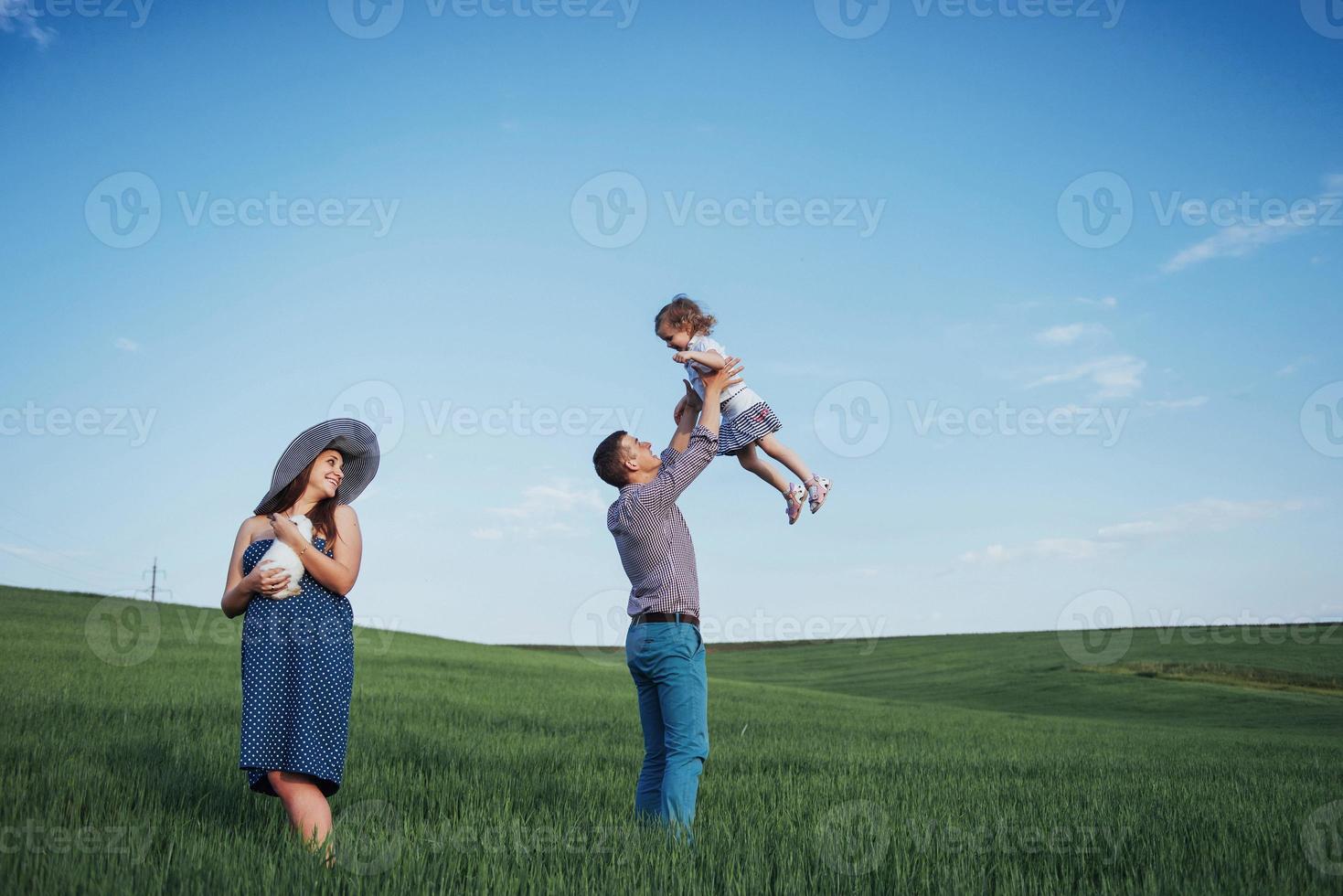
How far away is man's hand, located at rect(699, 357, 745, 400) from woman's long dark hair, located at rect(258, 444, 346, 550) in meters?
1.87

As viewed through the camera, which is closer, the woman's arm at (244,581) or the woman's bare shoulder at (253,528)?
the woman's arm at (244,581)

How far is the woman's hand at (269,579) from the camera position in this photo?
392 cm

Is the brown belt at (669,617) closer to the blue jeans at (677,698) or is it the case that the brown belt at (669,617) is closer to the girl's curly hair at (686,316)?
the blue jeans at (677,698)

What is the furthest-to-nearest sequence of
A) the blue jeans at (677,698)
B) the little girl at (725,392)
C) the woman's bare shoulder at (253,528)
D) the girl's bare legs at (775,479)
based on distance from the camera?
the girl's bare legs at (775,479) < the little girl at (725,392) < the blue jeans at (677,698) < the woman's bare shoulder at (253,528)

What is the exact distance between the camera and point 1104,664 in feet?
129

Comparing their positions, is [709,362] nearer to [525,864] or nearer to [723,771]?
[525,864]

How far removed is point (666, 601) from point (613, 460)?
78cm

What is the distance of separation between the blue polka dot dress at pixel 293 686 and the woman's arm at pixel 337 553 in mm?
117

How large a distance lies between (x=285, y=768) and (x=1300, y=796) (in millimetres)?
7889

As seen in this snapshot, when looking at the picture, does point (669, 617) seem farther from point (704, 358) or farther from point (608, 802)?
point (608, 802)

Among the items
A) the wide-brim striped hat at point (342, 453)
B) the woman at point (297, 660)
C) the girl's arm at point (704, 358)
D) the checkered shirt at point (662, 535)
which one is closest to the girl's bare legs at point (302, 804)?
the woman at point (297, 660)

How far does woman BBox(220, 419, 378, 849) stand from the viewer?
401 centimetres

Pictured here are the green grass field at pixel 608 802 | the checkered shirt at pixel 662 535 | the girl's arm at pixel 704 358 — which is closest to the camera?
the green grass field at pixel 608 802

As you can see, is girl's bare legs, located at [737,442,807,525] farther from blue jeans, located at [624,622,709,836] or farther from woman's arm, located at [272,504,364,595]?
woman's arm, located at [272,504,364,595]
